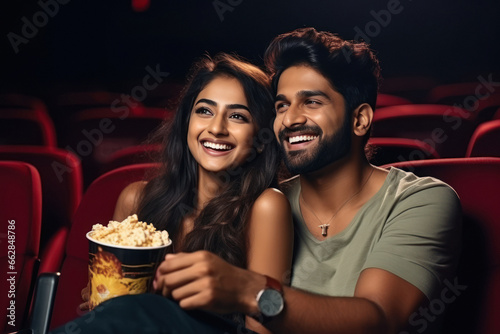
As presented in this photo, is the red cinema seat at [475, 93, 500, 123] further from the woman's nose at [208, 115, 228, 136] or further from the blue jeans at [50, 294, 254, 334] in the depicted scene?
the blue jeans at [50, 294, 254, 334]

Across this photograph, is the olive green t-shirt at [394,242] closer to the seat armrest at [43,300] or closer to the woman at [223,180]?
the woman at [223,180]

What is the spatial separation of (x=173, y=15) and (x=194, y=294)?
146cm

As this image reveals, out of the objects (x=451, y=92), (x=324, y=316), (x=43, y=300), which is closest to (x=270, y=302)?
(x=324, y=316)

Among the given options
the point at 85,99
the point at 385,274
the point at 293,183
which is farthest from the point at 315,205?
the point at 85,99

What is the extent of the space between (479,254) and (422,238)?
20cm

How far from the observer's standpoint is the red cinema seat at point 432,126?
192 cm

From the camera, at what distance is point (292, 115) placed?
1.32 m

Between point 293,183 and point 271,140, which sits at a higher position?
point 271,140

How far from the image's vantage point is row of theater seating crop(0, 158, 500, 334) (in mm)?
1229

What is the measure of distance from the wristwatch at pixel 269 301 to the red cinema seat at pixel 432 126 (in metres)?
1.19

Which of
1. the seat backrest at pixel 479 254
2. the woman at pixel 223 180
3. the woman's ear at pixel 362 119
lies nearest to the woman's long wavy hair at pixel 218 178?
the woman at pixel 223 180

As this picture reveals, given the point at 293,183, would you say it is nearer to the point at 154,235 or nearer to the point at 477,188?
the point at 477,188

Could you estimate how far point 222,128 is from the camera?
4.32ft

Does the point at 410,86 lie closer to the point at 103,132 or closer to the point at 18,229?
the point at 103,132
